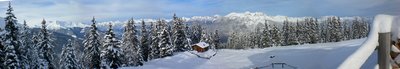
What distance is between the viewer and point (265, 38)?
264 feet

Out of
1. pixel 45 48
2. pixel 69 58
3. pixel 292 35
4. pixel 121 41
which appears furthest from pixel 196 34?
pixel 45 48

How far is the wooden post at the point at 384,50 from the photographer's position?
12.8ft

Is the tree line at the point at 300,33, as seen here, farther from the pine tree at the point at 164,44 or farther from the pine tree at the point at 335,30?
the pine tree at the point at 164,44

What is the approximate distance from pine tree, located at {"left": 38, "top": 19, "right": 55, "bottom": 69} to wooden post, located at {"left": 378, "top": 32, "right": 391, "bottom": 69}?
138 feet

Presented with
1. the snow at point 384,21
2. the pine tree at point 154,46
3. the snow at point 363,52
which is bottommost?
the pine tree at point 154,46

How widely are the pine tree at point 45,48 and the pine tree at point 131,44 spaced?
17630 millimetres

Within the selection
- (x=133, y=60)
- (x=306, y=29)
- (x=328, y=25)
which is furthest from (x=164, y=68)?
(x=328, y=25)

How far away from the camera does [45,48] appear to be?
44.4m

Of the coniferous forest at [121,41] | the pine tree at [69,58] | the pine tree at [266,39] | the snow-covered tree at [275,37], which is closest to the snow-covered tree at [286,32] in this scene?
the coniferous forest at [121,41]

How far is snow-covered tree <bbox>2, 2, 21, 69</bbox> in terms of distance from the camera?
35.1m

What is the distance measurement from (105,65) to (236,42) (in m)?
87.7

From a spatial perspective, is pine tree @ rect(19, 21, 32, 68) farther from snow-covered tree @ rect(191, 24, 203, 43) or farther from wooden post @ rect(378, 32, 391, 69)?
snow-covered tree @ rect(191, 24, 203, 43)

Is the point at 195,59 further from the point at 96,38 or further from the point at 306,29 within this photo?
the point at 306,29

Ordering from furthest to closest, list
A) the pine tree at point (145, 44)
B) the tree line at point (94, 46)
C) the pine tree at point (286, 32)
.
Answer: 1. the pine tree at point (286, 32)
2. the pine tree at point (145, 44)
3. the tree line at point (94, 46)
